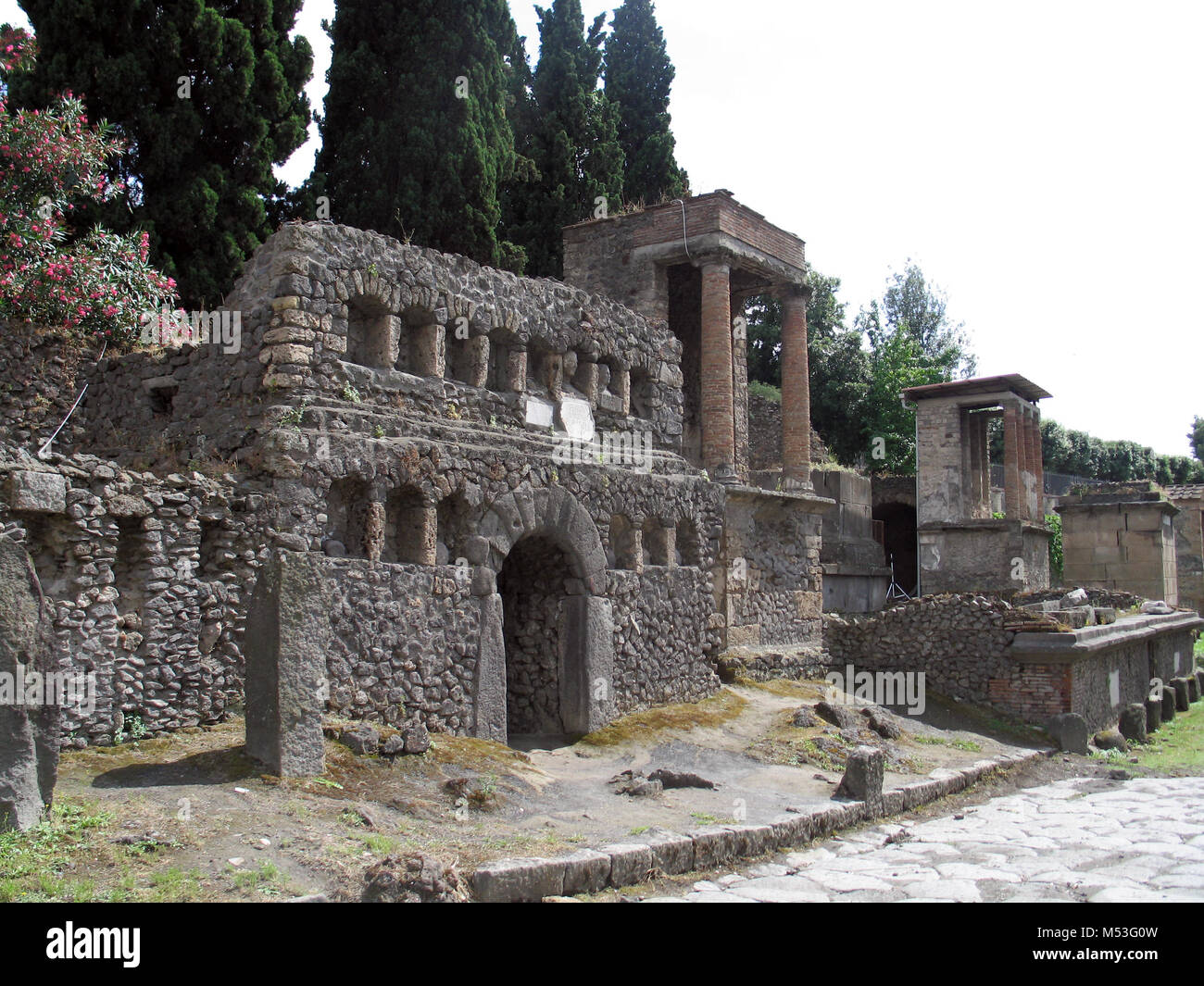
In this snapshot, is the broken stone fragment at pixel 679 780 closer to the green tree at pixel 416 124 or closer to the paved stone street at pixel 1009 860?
the paved stone street at pixel 1009 860

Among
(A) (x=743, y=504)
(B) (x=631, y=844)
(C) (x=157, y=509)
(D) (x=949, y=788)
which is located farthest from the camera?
(A) (x=743, y=504)

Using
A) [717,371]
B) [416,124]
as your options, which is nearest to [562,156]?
[416,124]

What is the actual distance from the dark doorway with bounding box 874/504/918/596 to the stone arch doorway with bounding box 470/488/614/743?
21.4m

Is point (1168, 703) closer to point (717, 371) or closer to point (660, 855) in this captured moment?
point (717, 371)

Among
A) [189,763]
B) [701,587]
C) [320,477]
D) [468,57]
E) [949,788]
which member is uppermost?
[468,57]

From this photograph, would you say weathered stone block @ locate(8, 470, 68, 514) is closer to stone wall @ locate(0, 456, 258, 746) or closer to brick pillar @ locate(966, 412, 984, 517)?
stone wall @ locate(0, 456, 258, 746)

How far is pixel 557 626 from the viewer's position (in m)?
13.1

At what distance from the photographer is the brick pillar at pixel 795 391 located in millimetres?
21297

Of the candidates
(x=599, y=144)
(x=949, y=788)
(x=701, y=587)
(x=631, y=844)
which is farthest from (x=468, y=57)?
(x=631, y=844)

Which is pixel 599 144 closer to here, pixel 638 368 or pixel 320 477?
pixel 638 368

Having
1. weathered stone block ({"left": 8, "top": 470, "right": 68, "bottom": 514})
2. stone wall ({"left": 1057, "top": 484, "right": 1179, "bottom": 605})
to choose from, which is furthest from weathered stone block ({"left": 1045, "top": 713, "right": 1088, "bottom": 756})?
weathered stone block ({"left": 8, "top": 470, "right": 68, "bottom": 514})

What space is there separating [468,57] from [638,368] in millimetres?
10932

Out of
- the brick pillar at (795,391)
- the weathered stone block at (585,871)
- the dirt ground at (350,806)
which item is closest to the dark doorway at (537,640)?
the dirt ground at (350,806)

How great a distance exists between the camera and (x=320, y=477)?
10.1 m
